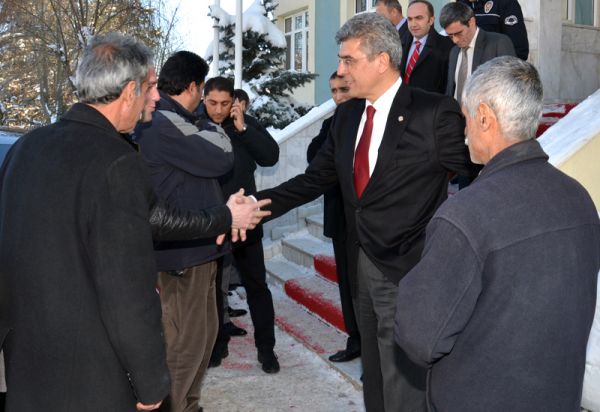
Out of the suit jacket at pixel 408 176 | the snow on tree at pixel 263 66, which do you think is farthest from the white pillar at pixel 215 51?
the suit jacket at pixel 408 176

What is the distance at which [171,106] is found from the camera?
370 centimetres

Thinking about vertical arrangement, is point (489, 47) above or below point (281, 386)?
above

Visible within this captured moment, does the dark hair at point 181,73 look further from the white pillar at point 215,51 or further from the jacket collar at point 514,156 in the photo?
the white pillar at point 215,51

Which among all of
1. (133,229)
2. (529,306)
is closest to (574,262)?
(529,306)

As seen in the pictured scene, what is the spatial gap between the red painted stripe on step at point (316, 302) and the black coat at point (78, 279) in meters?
3.63

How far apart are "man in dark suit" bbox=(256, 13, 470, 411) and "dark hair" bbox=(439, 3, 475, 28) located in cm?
287

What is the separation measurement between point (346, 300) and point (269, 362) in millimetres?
740

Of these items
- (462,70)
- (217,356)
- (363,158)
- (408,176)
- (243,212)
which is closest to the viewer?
(408,176)

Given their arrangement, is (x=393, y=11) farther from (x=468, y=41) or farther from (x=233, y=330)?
(x=233, y=330)

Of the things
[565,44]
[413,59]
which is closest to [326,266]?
[413,59]

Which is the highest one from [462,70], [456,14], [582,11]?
[582,11]

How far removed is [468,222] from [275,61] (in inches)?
416

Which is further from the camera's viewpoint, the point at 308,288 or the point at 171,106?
the point at 308,288

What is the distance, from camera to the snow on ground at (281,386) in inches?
178
